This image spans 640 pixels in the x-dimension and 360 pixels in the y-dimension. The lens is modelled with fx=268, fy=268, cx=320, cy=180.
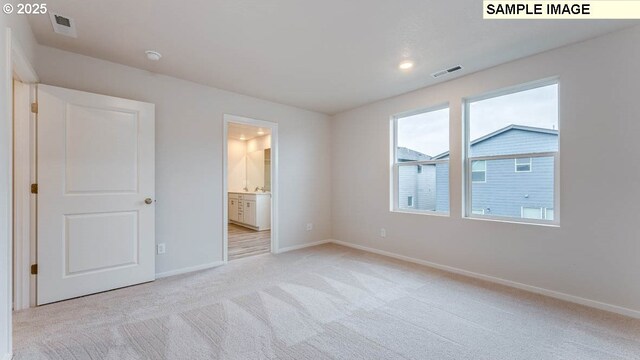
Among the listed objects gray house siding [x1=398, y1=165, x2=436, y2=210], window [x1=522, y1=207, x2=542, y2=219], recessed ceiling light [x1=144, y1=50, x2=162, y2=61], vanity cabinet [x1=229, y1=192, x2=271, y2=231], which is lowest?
vanity cabinet [x1=229, y1=192, x2=271, y2=231]

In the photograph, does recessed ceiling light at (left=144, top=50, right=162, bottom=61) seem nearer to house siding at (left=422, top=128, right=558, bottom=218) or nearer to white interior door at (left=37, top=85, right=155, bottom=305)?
white interior door at (left=37, top=85, right=155, bottom=305)

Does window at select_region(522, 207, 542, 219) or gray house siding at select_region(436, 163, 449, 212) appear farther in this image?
gray house siding at select_region(436, 163, 449, 212)

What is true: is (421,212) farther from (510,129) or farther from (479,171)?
(510,129)

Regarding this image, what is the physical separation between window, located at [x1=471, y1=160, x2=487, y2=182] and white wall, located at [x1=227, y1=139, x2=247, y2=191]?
5849mm

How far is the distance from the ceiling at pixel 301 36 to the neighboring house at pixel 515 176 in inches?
33.0

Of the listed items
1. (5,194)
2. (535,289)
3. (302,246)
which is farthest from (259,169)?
(535,289)

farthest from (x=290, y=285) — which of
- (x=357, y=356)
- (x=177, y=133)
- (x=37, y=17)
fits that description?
(x=37, y=17)

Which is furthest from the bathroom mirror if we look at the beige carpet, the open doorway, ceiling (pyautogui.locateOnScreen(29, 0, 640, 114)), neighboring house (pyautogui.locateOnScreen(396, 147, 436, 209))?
the beige carpet

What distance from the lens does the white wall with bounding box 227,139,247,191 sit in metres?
7.32

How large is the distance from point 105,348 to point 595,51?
15.2 feet

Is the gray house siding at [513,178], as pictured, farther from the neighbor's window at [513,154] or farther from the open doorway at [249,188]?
the open doorway at [249,188]

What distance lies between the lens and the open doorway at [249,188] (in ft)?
17.3

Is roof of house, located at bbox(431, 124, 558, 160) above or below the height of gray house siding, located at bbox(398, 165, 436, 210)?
above

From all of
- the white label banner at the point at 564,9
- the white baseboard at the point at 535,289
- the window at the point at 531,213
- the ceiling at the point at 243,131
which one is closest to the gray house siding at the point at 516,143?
the window at the point at 531,213
